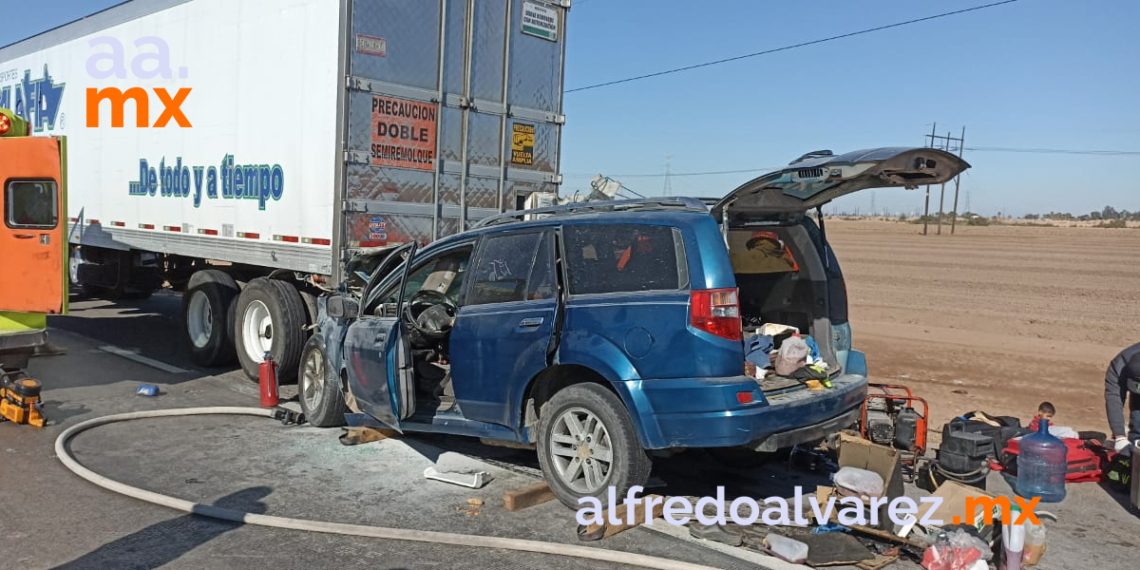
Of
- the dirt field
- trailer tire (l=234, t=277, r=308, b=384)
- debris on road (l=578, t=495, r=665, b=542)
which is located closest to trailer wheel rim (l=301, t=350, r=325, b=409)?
trailer tire (l=234, t=277, r=308, b=384)

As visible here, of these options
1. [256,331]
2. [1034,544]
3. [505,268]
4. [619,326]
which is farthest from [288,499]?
[256,331]

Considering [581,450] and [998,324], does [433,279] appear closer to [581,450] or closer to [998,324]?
[581,450]

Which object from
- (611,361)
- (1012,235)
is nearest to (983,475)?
(611,361)

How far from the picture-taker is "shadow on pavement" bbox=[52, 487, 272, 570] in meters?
4.63

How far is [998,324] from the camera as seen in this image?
1628cm

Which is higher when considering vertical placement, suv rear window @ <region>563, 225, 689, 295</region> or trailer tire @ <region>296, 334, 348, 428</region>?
suv rear window @ <region>563, 225, 689, 295</region>

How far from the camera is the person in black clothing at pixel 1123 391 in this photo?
6691mm

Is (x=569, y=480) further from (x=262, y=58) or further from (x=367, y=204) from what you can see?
(x=262, y=58)

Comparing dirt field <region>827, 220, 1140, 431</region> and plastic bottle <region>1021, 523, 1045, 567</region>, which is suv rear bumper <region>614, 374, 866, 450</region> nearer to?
plastic bottle <region>1021, 523, 1045, 567</region>

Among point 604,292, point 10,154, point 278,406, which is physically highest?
point 10,154

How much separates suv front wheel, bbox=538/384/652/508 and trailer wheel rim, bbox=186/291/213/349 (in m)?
6.60

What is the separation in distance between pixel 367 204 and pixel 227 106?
8.01 ft

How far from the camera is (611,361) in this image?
206 inches

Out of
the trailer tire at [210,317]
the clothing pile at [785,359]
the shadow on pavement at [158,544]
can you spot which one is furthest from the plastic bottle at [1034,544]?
the trailer tire at [210,317]
